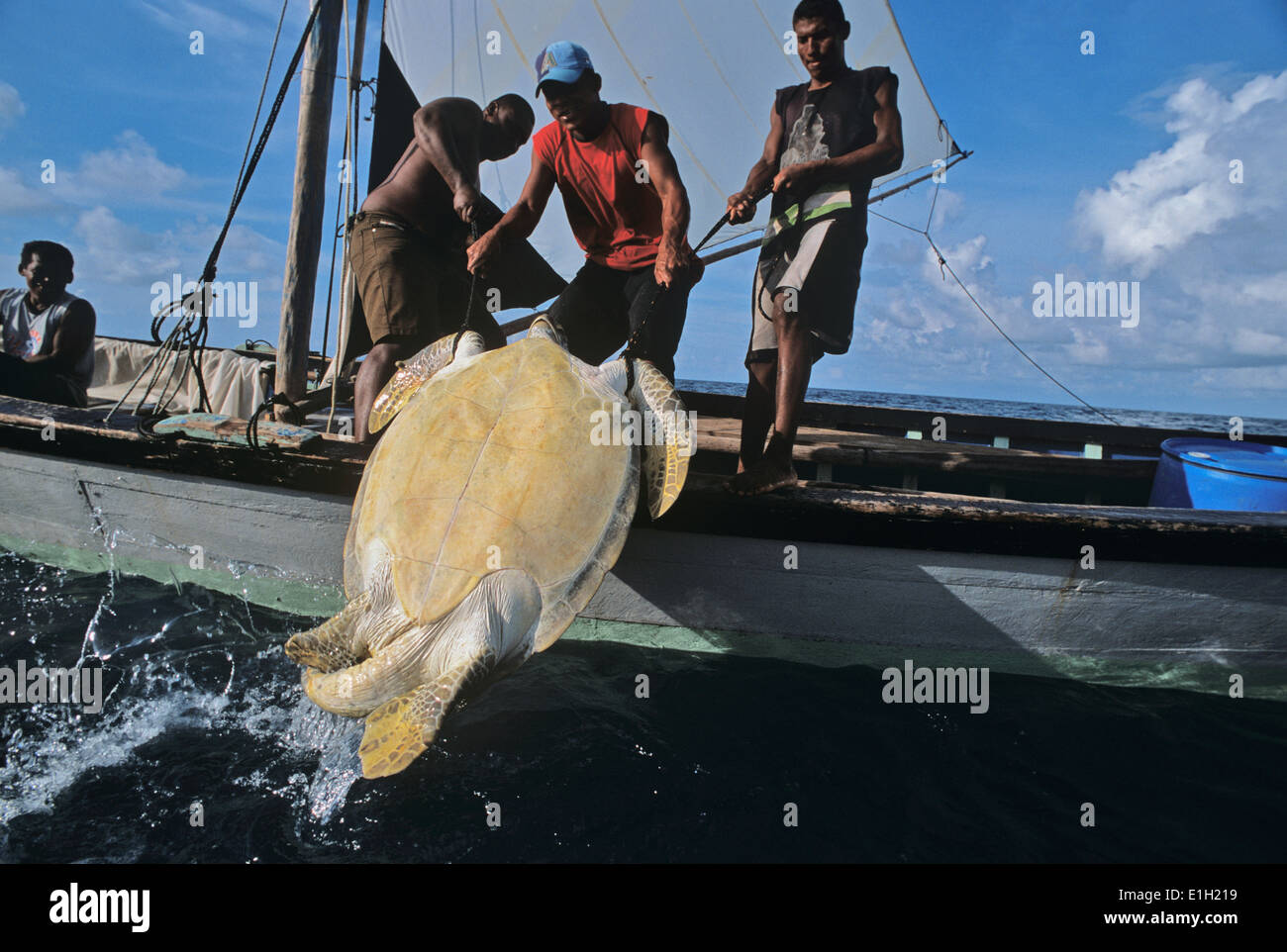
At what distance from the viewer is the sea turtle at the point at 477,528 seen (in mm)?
2258

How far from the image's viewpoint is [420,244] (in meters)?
4.11

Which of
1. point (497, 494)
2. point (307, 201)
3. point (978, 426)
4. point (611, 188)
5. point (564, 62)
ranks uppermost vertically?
point (307, 201)

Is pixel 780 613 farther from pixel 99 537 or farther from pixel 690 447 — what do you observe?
pixel 99 537

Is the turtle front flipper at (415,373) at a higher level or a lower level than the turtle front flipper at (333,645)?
higher

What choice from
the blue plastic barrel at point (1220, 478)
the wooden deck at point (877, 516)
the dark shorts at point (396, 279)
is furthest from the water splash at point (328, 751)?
the blue plastic barrel at point (1220, 478)

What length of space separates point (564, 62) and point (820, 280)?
162 cm

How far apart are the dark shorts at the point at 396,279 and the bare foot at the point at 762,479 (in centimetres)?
185

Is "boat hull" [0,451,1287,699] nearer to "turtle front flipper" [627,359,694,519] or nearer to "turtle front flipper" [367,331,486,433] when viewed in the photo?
"turtle front flipper" [627,359,694,519]

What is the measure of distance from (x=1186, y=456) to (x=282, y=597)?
5518 millimetres

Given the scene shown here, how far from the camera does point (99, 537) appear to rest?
4066 mm

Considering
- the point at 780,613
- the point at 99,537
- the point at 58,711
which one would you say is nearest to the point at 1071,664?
the point at 780,613

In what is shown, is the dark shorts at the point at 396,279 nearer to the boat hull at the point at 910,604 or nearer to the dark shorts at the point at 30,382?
the boat hull at the point at 910,604

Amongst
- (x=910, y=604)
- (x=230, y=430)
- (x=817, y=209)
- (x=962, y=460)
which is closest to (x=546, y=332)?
(x=817, y=209)

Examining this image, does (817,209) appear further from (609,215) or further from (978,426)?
(978,426)
